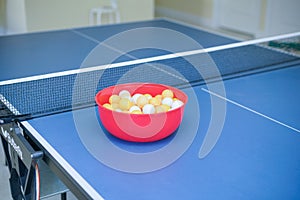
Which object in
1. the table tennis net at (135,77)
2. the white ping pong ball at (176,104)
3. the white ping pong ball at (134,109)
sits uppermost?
the white ping pong ball at (176,104)

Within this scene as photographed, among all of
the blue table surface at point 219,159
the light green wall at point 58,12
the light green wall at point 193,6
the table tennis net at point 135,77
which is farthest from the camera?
the light green wall at point 193,6

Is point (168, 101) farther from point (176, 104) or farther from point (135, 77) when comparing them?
point (135, 77)

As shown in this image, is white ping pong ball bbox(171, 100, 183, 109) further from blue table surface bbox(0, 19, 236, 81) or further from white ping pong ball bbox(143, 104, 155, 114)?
blue table surface bbox(0, 19, 236, 81)

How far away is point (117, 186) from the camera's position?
129 cm

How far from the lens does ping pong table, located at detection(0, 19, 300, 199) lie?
1.32 metres

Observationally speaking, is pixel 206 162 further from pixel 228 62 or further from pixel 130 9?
pixel 130 9

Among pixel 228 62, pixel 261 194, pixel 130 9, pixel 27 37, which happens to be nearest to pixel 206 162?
pixel 261 194

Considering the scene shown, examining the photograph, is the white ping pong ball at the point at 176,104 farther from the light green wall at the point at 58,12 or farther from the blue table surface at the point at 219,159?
the light green wall at the point at 58,12

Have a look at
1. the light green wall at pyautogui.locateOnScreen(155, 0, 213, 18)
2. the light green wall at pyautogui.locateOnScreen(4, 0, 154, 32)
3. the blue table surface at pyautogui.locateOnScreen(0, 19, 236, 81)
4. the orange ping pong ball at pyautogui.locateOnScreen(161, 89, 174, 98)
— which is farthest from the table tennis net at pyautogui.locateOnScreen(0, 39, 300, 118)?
the light green wall at pyautogui.locateOnScreen(155, 0, 213, 18)

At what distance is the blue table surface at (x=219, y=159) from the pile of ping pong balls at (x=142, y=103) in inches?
4.3

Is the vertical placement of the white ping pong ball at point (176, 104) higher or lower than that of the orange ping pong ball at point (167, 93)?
lower

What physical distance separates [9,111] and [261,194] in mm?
1022

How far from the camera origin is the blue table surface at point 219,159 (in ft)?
4.19

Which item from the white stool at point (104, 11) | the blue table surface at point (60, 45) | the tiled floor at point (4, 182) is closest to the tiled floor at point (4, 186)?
the tiled floor at point (4, 182)
